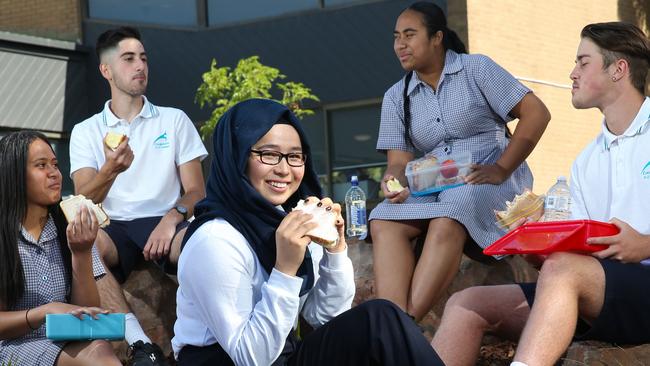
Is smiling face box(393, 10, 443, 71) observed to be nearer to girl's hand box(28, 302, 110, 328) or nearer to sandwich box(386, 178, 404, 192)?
sandwich box(386, 178, 404, 192)

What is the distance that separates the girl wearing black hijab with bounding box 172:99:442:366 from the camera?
12.1 ft

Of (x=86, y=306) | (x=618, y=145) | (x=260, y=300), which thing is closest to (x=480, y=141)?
(x=618, y=145)

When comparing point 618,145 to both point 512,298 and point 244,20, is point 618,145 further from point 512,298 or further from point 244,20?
point 244,20

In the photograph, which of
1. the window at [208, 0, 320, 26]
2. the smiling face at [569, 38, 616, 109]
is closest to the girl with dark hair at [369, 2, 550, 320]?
the smiling face at [569, 38, 616, 109]

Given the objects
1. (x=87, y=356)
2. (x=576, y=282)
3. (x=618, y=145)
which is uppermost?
(x=618, y=145)

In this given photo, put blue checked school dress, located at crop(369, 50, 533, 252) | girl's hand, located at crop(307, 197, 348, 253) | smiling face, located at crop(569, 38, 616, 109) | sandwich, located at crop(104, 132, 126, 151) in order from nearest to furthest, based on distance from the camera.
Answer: girl's hand, located at crop(307, 197, 348, 253), smiling face, located at crop(569, 38, 616, 109), blue checked school dress, located at crop(369, 50, 533, 252), sandwich, located at crop(104, 132, 126, 151)

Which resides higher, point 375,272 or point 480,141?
point 480,141

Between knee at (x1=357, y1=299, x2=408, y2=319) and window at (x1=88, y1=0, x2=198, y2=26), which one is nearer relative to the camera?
knee at (x1=357, y1=299, x2=408, y2=319)

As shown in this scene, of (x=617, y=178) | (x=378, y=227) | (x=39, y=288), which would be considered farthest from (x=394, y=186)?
(x=39, y=288)

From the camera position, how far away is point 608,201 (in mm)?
5035

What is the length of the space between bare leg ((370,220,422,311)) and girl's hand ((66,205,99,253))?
1519 mm

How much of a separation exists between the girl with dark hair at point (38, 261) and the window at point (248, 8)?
9.82 meters

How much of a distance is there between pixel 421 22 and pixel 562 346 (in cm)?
256

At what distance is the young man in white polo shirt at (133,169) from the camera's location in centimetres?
658
